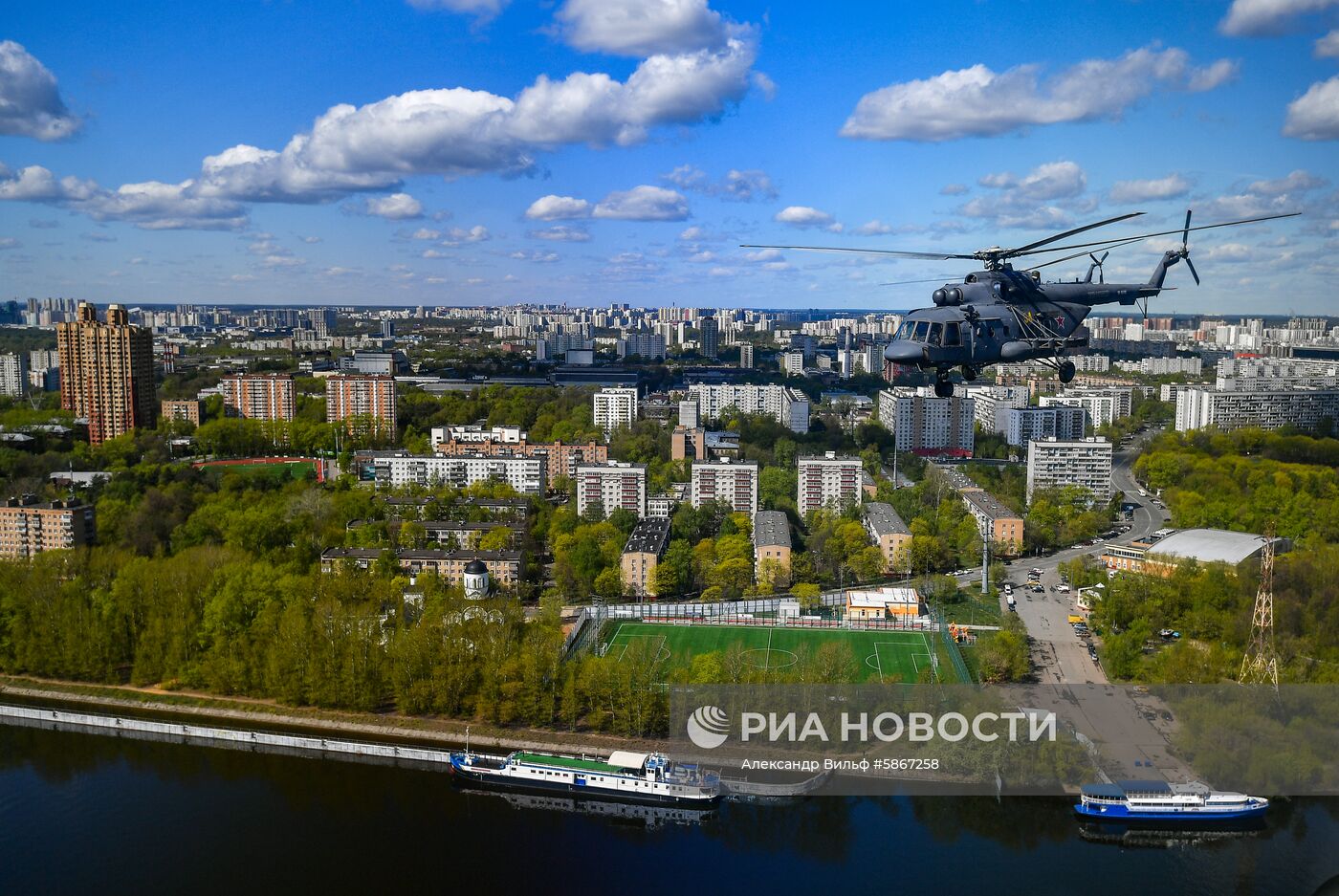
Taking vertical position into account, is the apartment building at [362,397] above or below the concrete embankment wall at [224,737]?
above

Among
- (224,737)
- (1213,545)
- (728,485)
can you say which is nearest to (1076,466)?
(1213,545)

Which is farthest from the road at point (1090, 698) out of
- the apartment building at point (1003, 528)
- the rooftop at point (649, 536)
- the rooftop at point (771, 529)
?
the rooftop at point (649, 536)

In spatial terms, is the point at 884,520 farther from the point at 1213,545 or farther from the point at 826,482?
the point at 1213,545

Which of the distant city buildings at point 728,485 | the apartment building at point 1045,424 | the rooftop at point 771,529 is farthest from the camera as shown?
the apartment building at point 1045,424

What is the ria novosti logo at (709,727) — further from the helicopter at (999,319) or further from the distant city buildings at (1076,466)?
the distant city buildings at (1076,466)

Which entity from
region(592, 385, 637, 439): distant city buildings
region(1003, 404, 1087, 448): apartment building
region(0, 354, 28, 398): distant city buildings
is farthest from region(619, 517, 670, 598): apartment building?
region(0, 354, 28, 398): distant city buildings

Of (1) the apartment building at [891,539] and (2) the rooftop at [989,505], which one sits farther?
(2) the rooftop at [989,505]

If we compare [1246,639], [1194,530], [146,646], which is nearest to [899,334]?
[1246,639]
